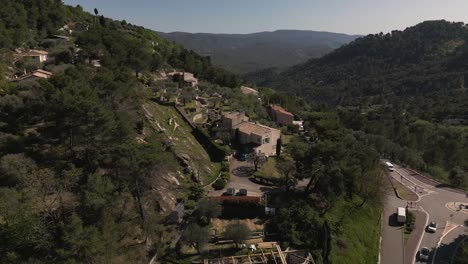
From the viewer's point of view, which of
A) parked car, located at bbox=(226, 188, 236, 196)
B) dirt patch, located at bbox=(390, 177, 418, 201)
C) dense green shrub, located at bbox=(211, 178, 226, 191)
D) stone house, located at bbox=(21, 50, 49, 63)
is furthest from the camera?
stone house, located at bbox=(21, 50, 49, 63)

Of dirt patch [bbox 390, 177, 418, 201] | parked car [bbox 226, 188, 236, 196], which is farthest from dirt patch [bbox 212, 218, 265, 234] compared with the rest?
dirt patch [bbox 390, 177, 418, 201]

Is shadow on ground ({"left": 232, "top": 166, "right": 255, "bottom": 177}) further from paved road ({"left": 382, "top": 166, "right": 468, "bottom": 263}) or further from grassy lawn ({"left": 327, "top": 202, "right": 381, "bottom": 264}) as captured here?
paved road ({"left": 382, "top": 166, "right": 468, "bottom": 263})

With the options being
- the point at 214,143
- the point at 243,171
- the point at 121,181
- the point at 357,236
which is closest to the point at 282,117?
the point at 214,143

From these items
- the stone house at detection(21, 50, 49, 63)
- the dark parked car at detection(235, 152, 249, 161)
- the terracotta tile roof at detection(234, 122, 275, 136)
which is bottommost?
the dark parked car at detection(235, 152, 249, 161)

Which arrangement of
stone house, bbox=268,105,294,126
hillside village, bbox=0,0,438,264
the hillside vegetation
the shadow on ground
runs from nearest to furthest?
the hillside vegetation → hillside village, bbox=0,0,438,264 → the shadow on ground → stone house, bbox=268,105,294,126

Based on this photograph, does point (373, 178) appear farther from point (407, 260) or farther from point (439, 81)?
point (439, 81)

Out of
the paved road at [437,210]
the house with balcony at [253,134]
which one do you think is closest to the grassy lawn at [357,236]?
the paved road at [437,210]

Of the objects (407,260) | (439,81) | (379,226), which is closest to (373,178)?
(379,226)
